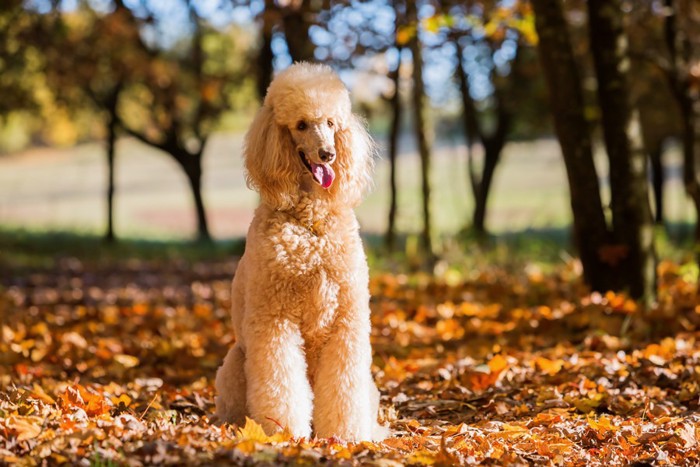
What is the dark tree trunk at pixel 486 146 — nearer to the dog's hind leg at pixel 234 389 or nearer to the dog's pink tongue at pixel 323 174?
the dog's hind leg at pixel 234 389

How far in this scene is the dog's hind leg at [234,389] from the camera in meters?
4.26

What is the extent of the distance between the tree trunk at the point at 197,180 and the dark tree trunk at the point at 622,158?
53.6 ft

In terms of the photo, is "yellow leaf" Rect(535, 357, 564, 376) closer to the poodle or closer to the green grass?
the poodle

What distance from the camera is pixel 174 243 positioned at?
21875mm

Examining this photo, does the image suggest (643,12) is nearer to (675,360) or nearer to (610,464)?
(675,360)

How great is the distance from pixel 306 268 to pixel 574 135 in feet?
15.1

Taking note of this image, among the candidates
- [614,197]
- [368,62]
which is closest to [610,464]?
[614,197]

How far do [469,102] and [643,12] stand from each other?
18.1 feet

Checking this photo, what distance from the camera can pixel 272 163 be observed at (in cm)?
390

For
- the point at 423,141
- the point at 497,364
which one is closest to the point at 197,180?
the point at 423,141

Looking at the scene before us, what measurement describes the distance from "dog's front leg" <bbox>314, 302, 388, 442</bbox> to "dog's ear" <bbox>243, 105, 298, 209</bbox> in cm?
67

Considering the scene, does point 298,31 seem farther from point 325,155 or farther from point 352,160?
point 325,155

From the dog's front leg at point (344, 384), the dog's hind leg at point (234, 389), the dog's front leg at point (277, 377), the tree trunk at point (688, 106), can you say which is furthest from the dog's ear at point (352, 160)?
the tree trunk at point (688, 106)

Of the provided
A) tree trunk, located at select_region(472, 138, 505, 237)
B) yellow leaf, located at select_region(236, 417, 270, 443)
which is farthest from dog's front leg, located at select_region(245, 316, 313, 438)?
tree trunk, located at select_region(472, 138, 505, 237)
